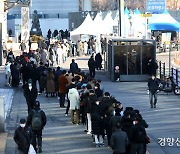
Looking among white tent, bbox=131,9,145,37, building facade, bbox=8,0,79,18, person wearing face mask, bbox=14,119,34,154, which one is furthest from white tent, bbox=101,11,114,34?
building facade, bbox=8,0,79,18

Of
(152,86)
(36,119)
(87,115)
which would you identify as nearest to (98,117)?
(36,119)

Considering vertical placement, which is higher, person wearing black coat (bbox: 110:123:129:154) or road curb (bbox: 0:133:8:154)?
person wearing black coat (bbox: 110:123:129:154)

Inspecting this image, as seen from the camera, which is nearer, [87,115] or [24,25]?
[87,115]

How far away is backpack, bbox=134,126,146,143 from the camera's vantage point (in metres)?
15.7

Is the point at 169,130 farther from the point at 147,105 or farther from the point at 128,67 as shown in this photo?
the point at 128,67

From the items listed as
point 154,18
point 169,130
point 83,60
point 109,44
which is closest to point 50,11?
point 154,18

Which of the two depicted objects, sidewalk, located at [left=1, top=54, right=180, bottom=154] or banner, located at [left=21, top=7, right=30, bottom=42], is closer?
sidewalk, located at [left=1, top=54, right=180, bottom=154]

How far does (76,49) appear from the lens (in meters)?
53.0

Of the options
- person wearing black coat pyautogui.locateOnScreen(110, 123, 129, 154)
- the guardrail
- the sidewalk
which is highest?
person wearing black coat pyautogui.locateOnScreen(110, 123, 129, 154)

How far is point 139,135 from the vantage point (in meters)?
15.7

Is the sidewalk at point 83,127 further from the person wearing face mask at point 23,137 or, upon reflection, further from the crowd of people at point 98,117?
the person wearing face mask at point 23,137

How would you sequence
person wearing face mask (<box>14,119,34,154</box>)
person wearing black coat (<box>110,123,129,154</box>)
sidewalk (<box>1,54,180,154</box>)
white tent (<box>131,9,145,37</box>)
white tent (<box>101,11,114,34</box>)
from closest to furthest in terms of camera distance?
person wearing black coat (<box>110,123,129,154</box>)
person wearing face mask (<box>14,119,34,154</box>)
sidewalk (<box>1,54,180,154</box>)
white tent (<box>101,11,114,34</box>)
white tent (<box>131,9,145,37</box>)

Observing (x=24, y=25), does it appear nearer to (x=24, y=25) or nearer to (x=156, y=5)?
(x=24, y=25)

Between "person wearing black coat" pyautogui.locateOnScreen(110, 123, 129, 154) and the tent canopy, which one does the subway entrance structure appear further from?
Result: "person wearing black coat" pyautogui.locateOnScreen(110, 123, 129, 154)
